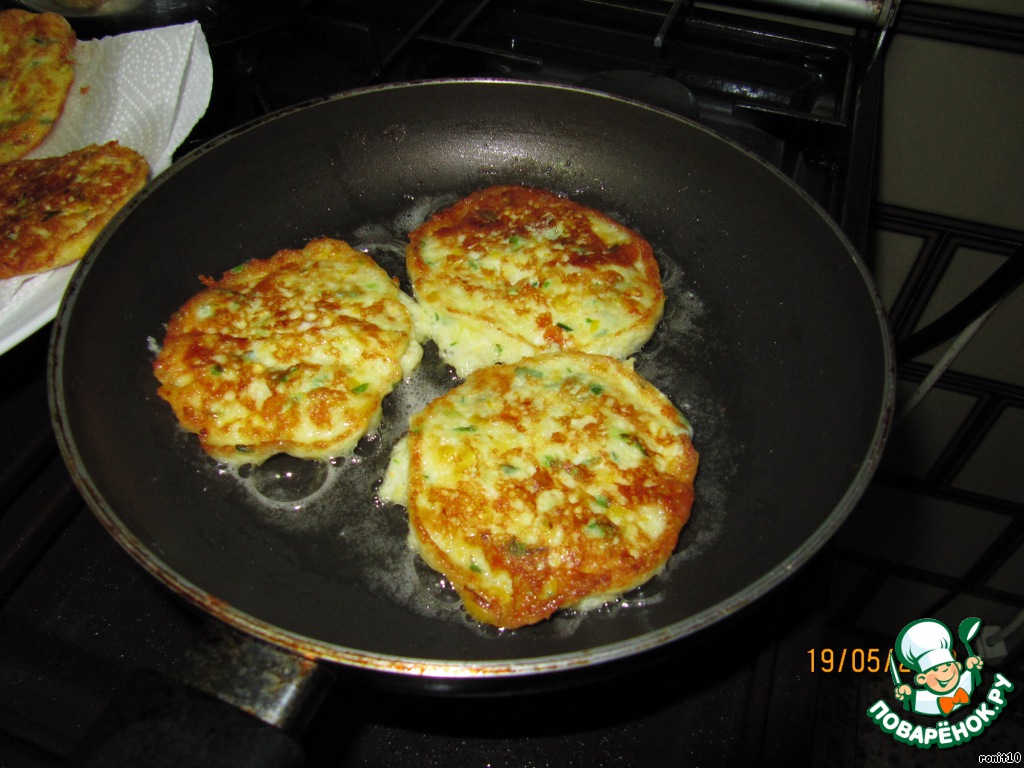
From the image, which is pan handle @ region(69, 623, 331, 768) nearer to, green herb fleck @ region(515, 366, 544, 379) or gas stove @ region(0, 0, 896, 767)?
gas stove @ region(0, 0, 896, 767)

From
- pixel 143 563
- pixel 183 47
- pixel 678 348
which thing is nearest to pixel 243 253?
pixel 183 47

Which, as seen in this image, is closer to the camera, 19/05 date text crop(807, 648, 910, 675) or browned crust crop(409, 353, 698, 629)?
browned crust crop(409, 353, 698, 629)

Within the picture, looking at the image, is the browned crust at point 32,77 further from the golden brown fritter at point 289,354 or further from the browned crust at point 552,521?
the browned crust at point 552,521

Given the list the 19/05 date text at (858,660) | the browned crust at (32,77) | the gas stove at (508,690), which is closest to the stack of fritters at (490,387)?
the gas stove at (508,690)

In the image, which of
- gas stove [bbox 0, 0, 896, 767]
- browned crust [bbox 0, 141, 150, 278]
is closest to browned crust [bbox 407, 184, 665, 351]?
gas stove [bbox 0, 0, 896, 767]

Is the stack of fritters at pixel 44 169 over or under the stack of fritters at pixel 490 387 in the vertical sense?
under

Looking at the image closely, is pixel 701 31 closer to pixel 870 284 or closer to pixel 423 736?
pixel 870 284

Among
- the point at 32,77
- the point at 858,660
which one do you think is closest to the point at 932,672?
the point at 858,660
